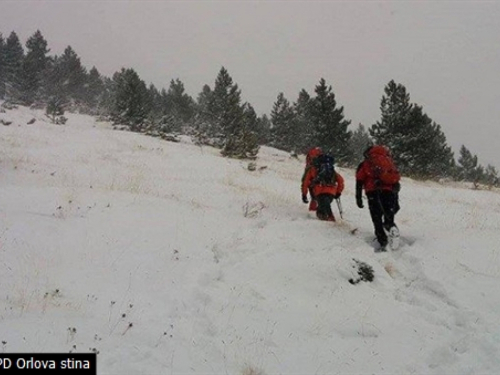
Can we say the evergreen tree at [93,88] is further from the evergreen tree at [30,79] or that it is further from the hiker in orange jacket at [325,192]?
the hiker in orange jacket at [325,192]

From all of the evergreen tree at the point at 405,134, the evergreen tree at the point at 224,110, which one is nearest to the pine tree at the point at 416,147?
the evergreen tree at the point at 405,134

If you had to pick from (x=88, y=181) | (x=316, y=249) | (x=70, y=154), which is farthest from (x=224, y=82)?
(x=316, y=249)

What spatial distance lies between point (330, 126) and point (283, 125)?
1768 centimetres

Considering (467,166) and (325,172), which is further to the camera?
(467,166)

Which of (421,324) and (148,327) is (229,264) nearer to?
(148,327)

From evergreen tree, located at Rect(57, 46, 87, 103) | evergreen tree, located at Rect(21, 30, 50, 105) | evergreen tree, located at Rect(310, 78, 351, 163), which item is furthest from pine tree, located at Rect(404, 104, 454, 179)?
evergreen tree, located at Rect(57, 46, 87, 103)

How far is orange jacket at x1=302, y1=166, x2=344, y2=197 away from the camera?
958cm

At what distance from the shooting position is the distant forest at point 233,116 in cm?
3288

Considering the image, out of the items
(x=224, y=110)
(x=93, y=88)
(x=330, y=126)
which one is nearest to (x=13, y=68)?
(x=93, y=88)

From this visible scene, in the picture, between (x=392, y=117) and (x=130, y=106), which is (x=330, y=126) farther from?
(x=130, y=106)

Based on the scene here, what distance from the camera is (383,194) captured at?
26.8 ft

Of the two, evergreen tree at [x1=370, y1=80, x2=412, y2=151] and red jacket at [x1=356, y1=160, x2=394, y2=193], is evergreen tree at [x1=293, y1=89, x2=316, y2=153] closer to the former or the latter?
evergreen tree at [x1=370, y1=80, x2=412, y2=151]

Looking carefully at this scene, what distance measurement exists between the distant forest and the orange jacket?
21.0 feet

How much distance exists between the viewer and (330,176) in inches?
380
